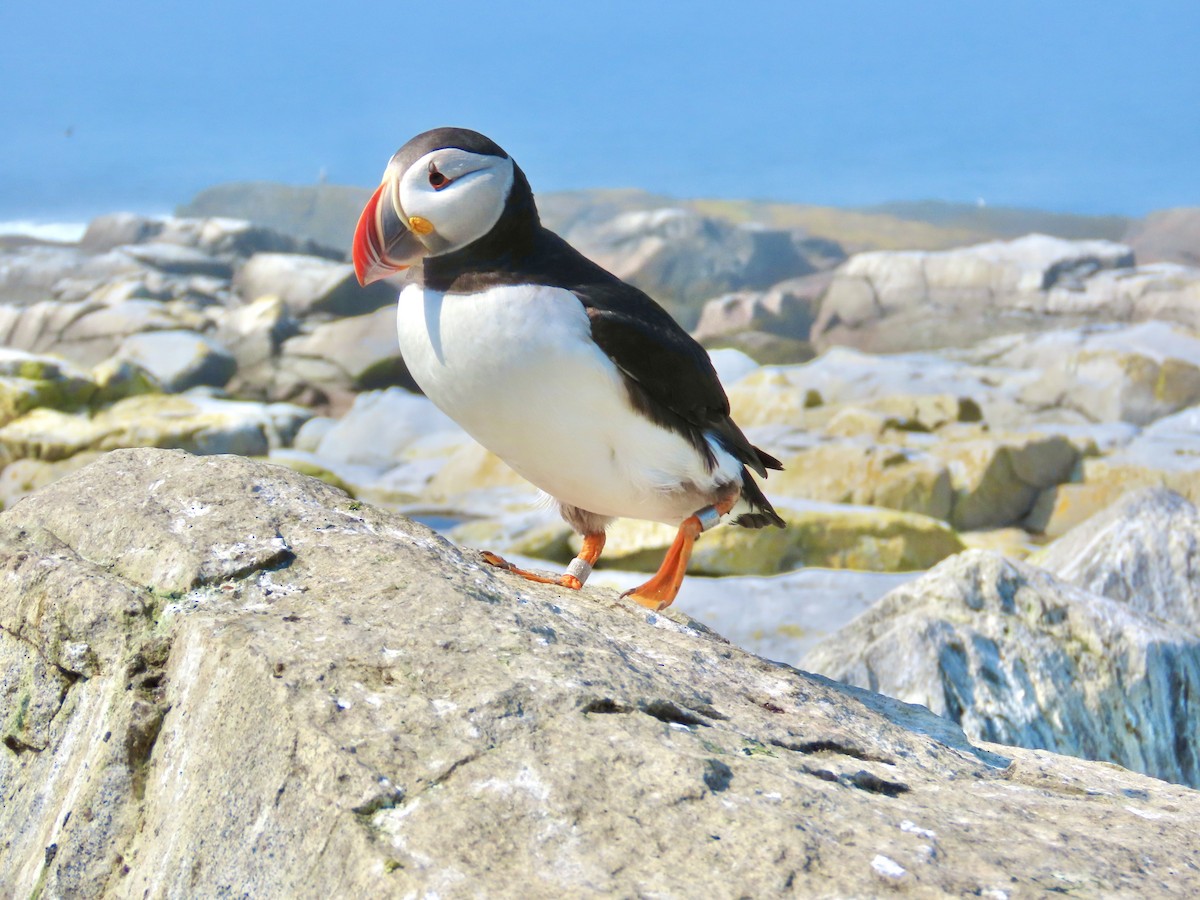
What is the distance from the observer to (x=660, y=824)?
244 centimetres

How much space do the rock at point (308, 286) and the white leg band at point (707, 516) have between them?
28959 millimetres

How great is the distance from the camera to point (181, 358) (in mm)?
29547

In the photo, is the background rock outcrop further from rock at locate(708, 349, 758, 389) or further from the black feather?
rock at locate(708, 349, 758, 389)

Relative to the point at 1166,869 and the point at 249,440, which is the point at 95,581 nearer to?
the point at 1166,869

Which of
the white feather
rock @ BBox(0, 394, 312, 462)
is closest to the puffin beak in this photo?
the white feather

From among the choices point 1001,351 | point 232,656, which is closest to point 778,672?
point 232,656

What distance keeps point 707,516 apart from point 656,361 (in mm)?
776

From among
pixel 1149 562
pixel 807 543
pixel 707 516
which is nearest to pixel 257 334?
pixel 807 543

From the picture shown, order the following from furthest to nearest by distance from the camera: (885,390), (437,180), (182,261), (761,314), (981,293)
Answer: (182,261), (761,314), (981,293), (885,390), (437,180)

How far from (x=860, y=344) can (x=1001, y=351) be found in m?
6.96

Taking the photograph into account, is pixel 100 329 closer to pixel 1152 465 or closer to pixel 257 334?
pixel 257 334

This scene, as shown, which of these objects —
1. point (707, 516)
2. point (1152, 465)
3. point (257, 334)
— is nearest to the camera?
point (707, 516)

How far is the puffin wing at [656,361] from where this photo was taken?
4.11 m

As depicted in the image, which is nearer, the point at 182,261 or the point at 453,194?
the point at 453,194
